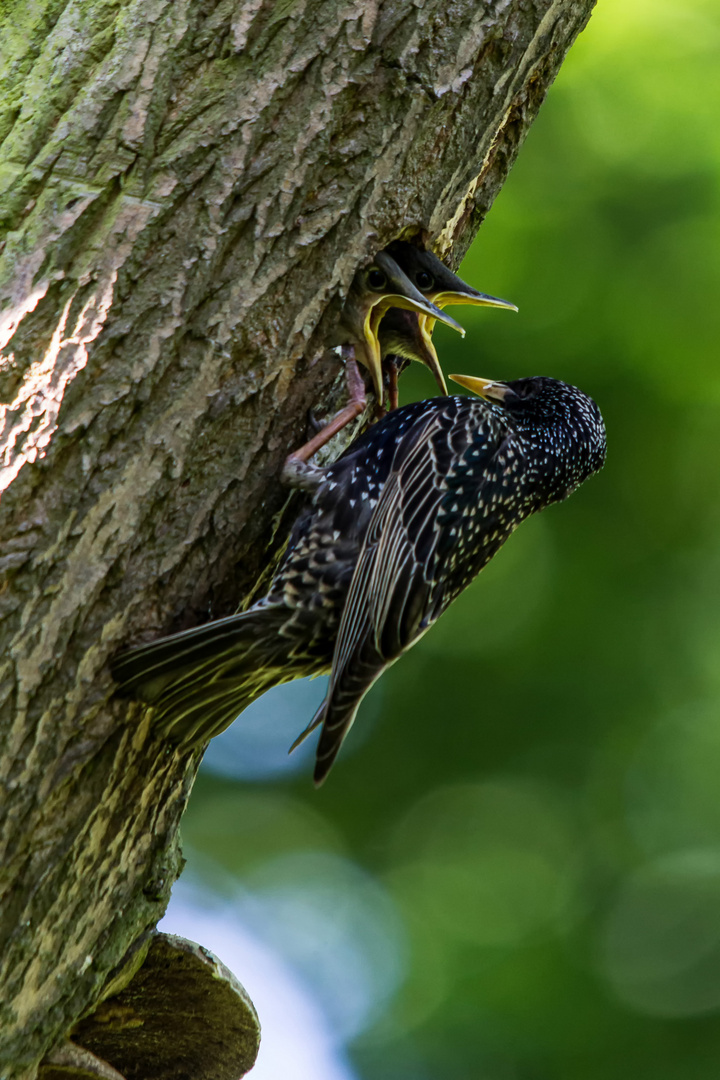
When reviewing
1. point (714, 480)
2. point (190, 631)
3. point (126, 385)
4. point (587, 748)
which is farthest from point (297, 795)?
point (126, 385)

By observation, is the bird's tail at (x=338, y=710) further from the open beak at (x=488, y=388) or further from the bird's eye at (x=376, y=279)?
the open beak at (x=488, y=388)

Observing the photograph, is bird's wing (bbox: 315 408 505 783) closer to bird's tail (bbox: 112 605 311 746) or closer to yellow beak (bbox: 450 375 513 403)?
bird's tail (bbox: 112 605 311 746)

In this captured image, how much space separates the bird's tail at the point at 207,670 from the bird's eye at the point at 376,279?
2.57 feet

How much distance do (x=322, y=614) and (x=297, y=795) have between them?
2618mm

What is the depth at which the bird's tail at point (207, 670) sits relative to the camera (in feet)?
6.96

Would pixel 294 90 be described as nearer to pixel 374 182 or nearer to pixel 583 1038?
pixel 374 182

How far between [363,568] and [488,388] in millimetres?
1296

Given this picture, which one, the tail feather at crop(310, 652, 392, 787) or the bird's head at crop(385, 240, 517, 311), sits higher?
the bird's head at crop(385, 240, 517, 311)

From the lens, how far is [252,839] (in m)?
5.38

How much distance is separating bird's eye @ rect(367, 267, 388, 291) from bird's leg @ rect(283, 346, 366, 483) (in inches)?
6.0

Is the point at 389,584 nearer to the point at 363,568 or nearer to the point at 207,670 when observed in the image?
the point at 363,568

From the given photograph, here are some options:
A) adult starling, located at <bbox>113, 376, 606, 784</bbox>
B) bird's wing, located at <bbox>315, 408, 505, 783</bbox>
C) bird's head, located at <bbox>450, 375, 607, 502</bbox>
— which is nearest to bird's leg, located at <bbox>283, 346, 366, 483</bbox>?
adult starling, located at <bbox>113, 376, 606, 784</bbox>

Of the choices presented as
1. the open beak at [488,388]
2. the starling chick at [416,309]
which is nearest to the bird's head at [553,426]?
the open beak at [488,388]

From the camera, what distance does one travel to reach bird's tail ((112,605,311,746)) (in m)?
2.12
